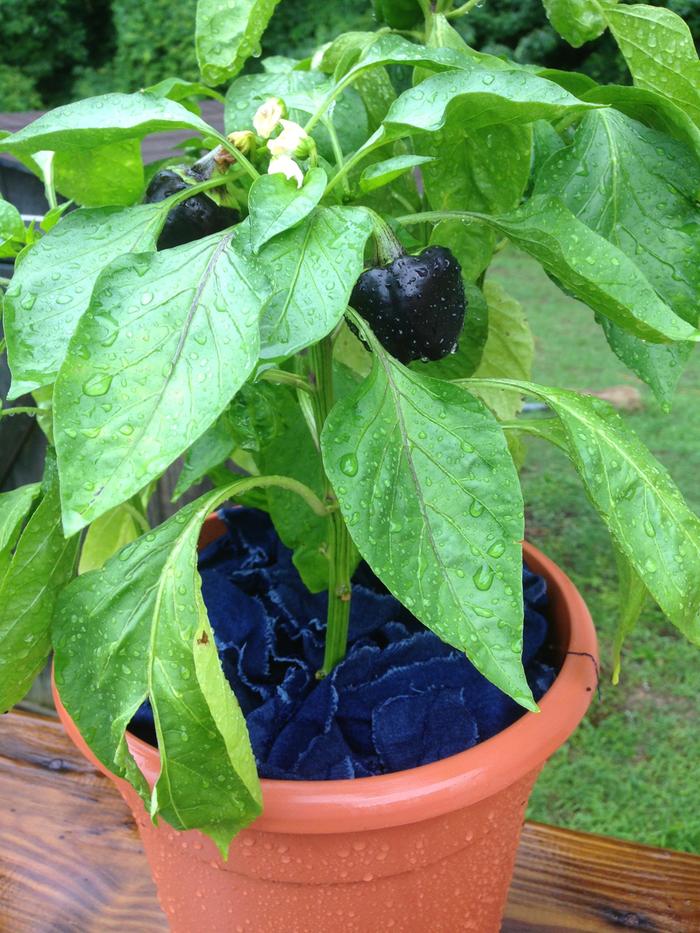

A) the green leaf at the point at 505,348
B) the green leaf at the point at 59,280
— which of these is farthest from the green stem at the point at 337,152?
the green leaf at the point at 505,348

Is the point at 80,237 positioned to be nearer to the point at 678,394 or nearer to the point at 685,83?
the point at 685,83

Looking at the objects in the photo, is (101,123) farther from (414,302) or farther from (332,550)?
(332,550)

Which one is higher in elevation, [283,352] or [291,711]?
[283,352]

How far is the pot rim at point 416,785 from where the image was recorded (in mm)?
526

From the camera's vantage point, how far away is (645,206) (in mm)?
546

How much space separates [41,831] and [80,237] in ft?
1.92

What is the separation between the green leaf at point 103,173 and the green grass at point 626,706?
104 cm

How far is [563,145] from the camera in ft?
1.96

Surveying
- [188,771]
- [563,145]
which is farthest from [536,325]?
[188,771]

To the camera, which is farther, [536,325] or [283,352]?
[536,325]

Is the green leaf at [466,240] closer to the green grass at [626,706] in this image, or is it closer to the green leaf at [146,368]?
the green leaf at [146,368]

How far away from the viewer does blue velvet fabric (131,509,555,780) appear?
61 cm

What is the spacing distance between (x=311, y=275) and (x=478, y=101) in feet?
0.38

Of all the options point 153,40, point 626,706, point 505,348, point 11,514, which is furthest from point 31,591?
point 153,40
